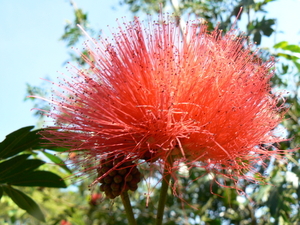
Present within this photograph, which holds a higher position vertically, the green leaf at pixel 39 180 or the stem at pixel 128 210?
the green leaf at pixel 39 180

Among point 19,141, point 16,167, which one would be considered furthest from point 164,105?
point 16,167

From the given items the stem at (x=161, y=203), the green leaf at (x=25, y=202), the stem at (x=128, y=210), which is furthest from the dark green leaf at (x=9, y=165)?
the stem at (x=161, y=203)

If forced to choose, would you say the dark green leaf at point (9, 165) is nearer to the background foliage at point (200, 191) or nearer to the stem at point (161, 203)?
the background foliage at point (200, 191)

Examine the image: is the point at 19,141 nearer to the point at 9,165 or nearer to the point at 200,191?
the point at 9,165

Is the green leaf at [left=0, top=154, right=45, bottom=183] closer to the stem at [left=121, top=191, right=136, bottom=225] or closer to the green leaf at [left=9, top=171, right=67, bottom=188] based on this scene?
the green leaf at [left=9, top=171, right=67, bottom=188]

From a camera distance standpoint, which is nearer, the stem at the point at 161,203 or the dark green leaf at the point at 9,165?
the stem at the point at 161,203

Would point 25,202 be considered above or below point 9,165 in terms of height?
below

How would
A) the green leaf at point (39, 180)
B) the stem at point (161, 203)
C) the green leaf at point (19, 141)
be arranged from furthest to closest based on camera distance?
the green leaf at point (39, 180), the green leaf at point (19, 141), the stem at point (161, 203)

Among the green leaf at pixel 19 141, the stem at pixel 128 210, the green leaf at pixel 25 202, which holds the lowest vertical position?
the stem at pixel 128 210

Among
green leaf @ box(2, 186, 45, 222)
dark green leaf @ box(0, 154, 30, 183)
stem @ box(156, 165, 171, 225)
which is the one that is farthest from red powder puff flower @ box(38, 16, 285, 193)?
green leaf @ box(2, 186, 45, 222)
